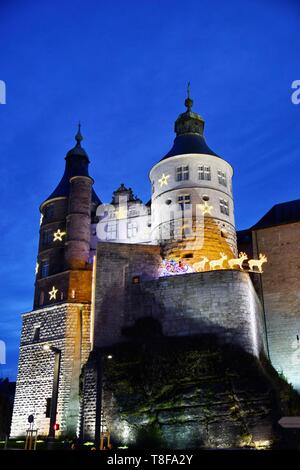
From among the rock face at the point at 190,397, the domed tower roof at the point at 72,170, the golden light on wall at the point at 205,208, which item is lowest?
the rock face at the point at 190,397

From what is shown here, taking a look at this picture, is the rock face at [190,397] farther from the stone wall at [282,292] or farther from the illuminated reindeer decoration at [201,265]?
the stone wall at [282,292]

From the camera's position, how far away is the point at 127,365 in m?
27.0

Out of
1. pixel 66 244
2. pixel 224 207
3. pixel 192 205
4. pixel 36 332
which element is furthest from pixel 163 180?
pixel 36 332

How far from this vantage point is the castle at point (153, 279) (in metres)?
28.5

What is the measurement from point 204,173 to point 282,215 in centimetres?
696

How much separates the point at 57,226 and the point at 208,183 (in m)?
11.5

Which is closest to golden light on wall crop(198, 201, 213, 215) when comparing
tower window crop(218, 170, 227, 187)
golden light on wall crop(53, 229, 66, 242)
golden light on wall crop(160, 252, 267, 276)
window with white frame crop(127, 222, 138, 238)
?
tower window crop(218, 170, 227, 187)

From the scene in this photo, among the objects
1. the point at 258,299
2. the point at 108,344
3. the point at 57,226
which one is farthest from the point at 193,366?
the point at 57,226

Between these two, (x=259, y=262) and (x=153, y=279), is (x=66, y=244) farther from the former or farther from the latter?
(x=259, y=262)

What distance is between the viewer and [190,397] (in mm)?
24812

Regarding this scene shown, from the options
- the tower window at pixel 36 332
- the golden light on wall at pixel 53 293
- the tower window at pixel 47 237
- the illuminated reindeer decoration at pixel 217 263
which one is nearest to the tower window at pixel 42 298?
the golden light on wall at pixel 53 293

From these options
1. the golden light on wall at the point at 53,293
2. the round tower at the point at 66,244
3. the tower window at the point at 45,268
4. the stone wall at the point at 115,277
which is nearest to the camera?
the stone wall at the point at 115,277

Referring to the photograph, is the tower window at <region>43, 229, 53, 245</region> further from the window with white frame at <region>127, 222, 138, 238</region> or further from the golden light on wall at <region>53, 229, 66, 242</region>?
the window with white frame at <region>127, 222, 138, 238</region>

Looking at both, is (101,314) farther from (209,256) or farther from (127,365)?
(209,256)
